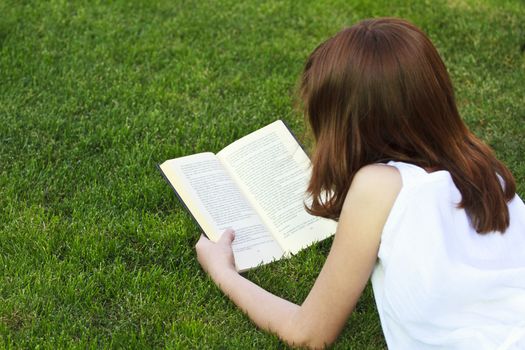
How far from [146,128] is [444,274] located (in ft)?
6.10

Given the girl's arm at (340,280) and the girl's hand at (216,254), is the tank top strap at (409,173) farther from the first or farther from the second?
the girl's hand at (216,254)

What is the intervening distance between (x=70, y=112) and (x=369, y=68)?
6.50 feet

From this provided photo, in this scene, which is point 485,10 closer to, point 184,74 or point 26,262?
point 184,74

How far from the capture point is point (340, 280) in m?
2.11

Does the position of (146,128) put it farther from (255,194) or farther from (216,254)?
(216,254)

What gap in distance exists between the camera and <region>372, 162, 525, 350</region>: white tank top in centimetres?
197

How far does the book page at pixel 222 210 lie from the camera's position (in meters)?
2.75

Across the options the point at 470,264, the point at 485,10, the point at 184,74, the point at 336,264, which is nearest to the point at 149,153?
the point at 184,74

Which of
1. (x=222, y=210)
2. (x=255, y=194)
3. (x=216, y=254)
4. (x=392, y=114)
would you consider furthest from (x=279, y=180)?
(x=392, y=114)

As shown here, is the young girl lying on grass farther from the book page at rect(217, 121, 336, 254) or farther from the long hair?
the book page at rect(217, 121, 336, 254)

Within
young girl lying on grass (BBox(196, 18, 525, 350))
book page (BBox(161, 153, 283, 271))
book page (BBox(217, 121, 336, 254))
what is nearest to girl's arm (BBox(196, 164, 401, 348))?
young girl lying on grass (BBox(196, 18, 525, 350))

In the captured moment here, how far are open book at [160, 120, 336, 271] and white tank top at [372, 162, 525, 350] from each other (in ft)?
2.41

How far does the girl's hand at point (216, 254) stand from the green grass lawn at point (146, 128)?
7cm

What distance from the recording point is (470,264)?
6.69 ft
